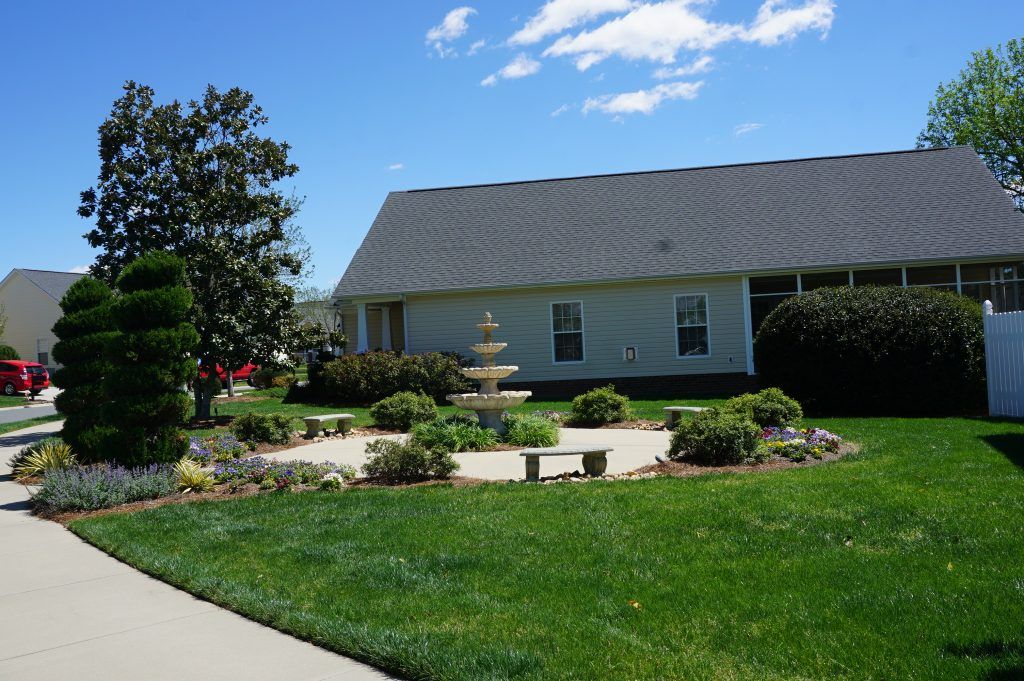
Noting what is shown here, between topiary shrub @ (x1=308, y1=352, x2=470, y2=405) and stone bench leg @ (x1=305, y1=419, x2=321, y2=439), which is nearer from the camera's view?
stone bench leg @ (x1=305, y1=419, x2=321, y2=439)

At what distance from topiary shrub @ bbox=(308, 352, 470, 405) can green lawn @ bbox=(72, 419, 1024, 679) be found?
13035 mm

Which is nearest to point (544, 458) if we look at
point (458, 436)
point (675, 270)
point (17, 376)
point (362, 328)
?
point (458, 436)

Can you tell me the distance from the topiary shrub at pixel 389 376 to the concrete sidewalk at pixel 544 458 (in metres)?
6.85

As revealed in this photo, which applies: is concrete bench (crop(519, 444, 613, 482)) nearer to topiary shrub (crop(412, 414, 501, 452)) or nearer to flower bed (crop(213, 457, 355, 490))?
flower bed (crop(213, 457, 355, 490))

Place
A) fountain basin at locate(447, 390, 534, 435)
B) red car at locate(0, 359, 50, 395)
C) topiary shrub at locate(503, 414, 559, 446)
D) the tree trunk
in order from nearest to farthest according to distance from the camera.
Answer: topiary shrub at locate(503, 414, 559, 446) < fountain basin at locate(447, 390, 534, 435) < the tree trunk < red car at locate(0, 359, 50, 395)

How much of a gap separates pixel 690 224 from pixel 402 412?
42.5 ft

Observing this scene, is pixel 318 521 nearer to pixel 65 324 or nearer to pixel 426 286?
pixel 65 324

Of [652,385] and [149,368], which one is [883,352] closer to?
[652,385]

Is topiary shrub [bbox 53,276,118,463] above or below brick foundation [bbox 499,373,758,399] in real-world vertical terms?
above

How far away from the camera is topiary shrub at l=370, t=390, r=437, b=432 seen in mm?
16453

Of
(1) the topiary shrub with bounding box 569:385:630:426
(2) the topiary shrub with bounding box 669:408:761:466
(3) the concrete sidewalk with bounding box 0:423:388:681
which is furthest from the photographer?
(1) the topiary shrub with bounding box 569:385:630:426

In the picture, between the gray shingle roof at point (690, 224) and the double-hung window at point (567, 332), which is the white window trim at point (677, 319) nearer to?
the gray shingle roof at point (690, 224)

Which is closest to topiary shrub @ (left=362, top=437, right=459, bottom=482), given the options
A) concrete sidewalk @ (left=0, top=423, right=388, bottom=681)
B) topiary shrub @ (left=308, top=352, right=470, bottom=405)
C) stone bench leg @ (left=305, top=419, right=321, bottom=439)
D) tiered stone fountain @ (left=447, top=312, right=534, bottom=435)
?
concrete sidewalk @ (left=0, top=423, right=388, bottom=681)

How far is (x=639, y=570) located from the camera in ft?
19.5
